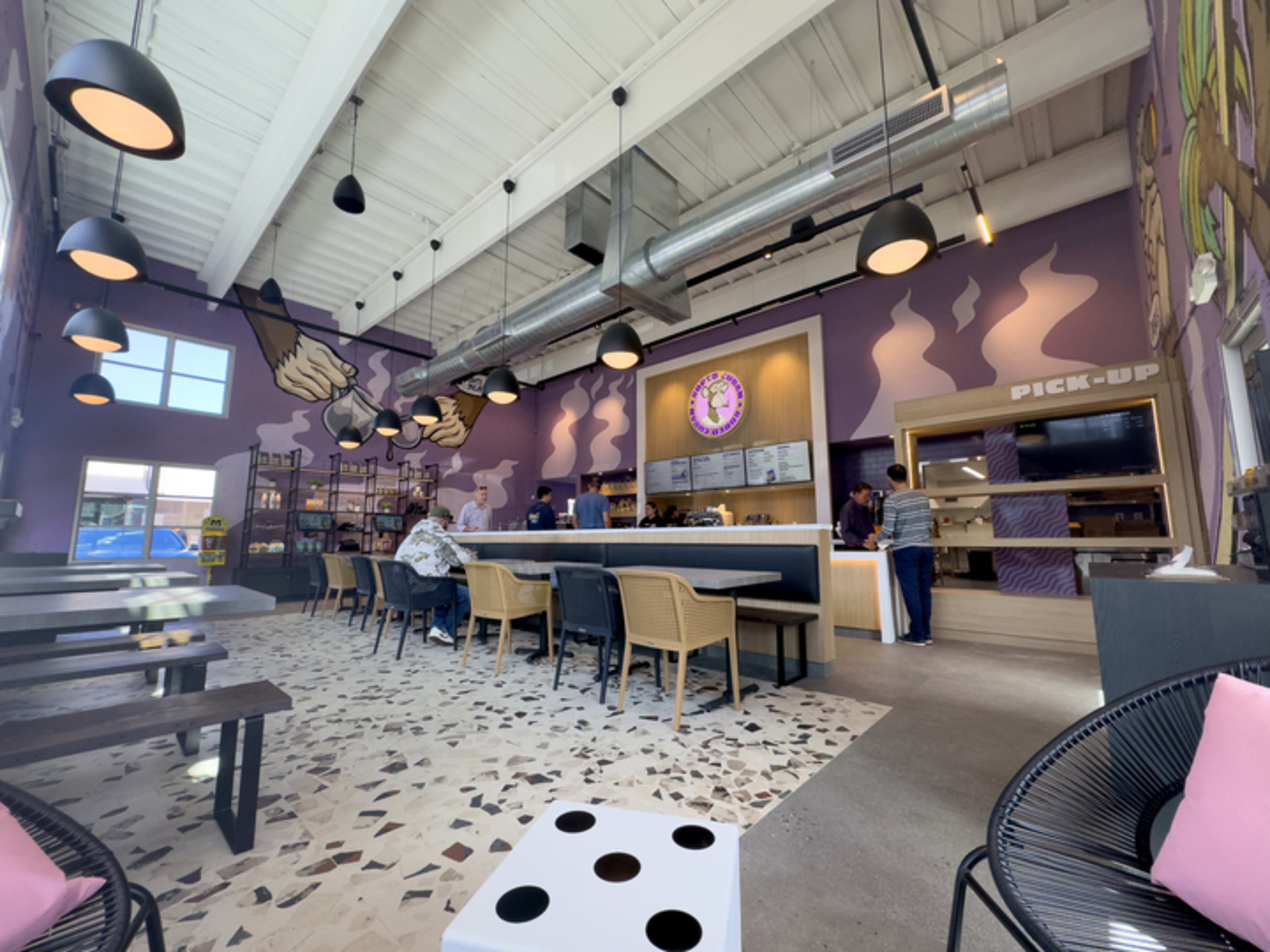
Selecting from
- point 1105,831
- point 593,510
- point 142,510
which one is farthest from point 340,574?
point 1105,831

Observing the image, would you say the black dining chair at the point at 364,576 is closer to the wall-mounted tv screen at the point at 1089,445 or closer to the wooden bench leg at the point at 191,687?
the wooden bench leg at the point at 191,687

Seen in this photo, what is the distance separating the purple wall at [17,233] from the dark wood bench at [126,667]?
13.7 ft

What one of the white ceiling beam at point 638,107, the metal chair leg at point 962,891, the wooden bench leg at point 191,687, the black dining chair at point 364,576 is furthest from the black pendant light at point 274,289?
the metal chair leg at point 962,891

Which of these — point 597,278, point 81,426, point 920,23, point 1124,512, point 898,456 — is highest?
point 920,23

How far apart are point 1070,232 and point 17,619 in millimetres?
8262

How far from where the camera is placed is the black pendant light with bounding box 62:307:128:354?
14.9 ft

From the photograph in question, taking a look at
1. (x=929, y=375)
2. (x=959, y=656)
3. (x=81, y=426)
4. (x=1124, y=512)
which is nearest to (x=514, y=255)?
(x=929, y=375)

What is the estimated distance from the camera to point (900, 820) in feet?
6.11

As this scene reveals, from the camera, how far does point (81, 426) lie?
702 cm

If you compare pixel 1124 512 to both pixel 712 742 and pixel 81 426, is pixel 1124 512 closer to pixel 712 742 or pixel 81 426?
pixel 712 742

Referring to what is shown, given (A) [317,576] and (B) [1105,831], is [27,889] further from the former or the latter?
(A) [317,576]

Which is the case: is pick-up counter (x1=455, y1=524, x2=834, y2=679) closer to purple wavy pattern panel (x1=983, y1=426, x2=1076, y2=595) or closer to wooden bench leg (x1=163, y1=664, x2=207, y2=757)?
purple wavy pattern panel (x1=983, y1=426, x2=1076, y2=595)

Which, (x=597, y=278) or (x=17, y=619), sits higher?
(x=597, y=278)

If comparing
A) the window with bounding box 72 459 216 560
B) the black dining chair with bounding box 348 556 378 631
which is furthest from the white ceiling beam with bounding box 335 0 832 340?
the window with bounding box 72 459 216 560
